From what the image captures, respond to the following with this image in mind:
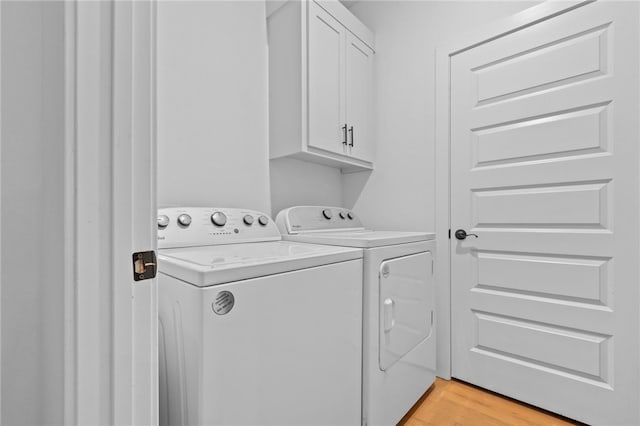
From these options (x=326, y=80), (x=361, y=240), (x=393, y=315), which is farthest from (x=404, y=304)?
(x=326, y=80)

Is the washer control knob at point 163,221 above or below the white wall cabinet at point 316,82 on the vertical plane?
below

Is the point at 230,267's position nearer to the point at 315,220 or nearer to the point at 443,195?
the point at 315,220

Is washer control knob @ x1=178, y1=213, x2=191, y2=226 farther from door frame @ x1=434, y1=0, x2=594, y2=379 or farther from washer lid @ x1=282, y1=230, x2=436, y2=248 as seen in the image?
door frame @ x1=434, y1=0, x2=594, y2=379

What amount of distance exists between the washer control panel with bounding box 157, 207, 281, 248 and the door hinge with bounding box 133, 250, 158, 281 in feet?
2.08

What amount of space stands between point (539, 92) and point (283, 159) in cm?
145

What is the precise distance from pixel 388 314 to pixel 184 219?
96 centimetres

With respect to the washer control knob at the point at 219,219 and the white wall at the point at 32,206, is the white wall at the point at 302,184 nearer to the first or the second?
the washer control knob at the point at 219,219

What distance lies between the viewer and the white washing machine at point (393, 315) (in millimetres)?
1165

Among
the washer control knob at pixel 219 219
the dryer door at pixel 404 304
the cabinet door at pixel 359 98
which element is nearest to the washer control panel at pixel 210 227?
the washer control knob at pixel 219 219

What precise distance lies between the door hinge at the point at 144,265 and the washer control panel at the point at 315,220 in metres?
1.08

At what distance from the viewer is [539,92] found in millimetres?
1530

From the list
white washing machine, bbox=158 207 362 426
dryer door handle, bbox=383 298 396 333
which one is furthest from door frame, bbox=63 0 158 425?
dryer door handle, bbox=383 298 396 333

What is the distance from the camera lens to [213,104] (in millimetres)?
1576

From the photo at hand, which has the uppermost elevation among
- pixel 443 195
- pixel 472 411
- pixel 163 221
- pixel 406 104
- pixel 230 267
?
pixel 406 104
